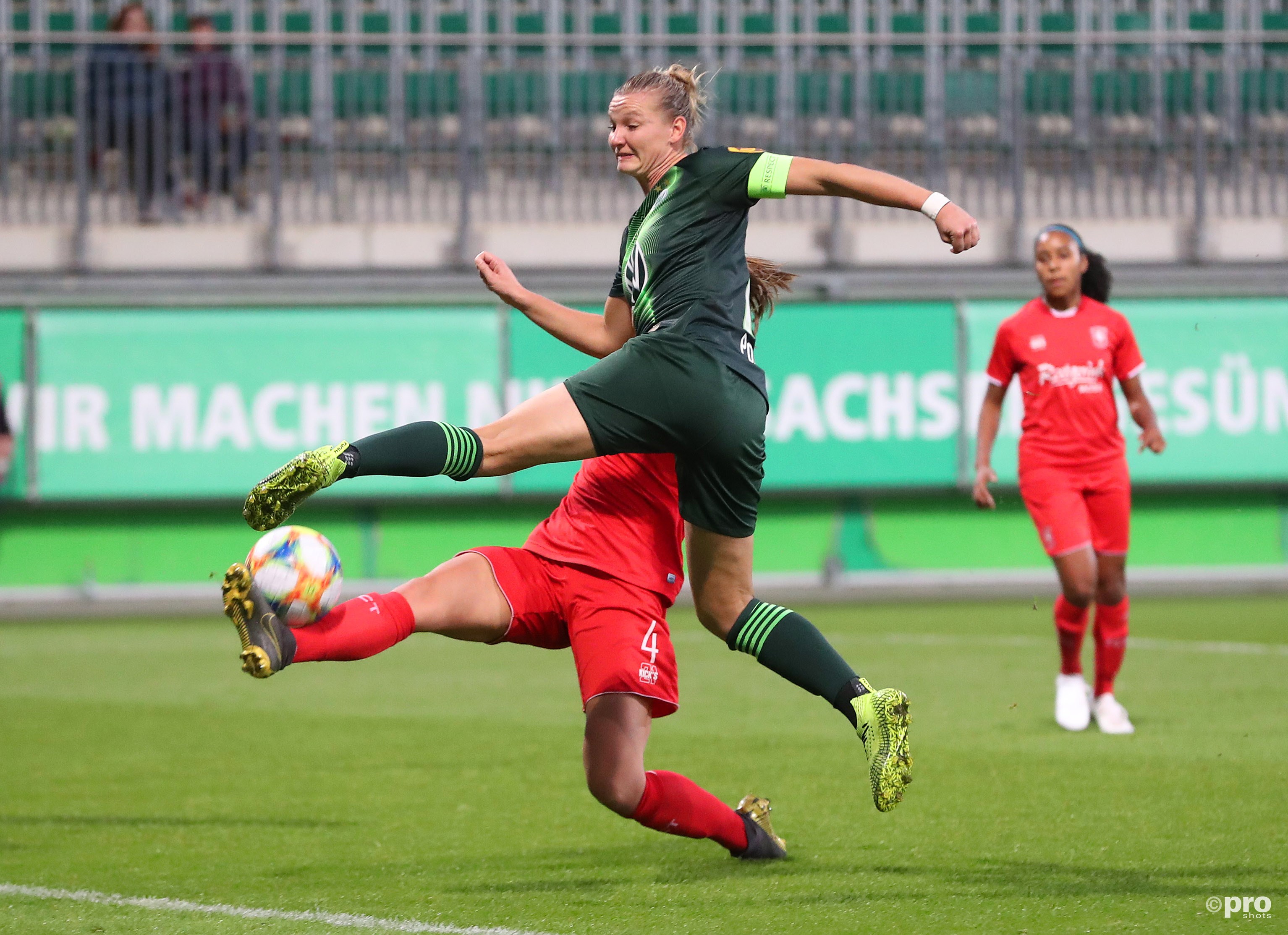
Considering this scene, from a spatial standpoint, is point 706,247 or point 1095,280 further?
point 1095,280

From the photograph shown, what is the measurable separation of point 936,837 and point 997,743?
193 cm

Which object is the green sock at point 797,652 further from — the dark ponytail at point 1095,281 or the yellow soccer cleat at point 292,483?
the dark ponytail at point 1095,281

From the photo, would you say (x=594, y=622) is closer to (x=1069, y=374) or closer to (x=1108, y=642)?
(x=1069, y=374)

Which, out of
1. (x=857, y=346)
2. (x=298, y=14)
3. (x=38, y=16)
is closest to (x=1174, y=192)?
(x=857, y=346)

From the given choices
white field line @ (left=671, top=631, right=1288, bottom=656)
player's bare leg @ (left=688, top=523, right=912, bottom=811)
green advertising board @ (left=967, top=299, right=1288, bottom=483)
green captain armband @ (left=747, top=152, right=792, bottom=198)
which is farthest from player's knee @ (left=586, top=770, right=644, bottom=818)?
green advertising board @ (left=967, top=299, right=1288, bottom=483)

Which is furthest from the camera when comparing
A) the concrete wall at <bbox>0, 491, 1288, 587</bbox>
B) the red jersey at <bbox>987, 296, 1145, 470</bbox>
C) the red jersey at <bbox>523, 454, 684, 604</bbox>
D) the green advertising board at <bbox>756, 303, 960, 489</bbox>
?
the green advertising board at <bbox>756, 303, 960, 489</bbox>

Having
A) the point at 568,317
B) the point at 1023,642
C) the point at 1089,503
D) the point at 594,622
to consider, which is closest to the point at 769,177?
the point at 568,317

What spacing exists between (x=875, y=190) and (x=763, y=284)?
0.68 meters

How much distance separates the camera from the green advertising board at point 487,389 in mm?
13102

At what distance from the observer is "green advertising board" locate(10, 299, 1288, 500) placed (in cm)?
1310

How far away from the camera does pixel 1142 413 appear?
7562 mm

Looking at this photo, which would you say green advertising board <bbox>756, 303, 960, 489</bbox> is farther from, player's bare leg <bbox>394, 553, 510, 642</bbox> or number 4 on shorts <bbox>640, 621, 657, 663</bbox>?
player's bare leg <bbox>394, 553, 510, 642</bbox>

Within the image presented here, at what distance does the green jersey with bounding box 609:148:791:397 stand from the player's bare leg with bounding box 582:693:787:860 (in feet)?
3.11

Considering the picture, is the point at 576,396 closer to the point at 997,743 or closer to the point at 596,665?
the point at 596,665
